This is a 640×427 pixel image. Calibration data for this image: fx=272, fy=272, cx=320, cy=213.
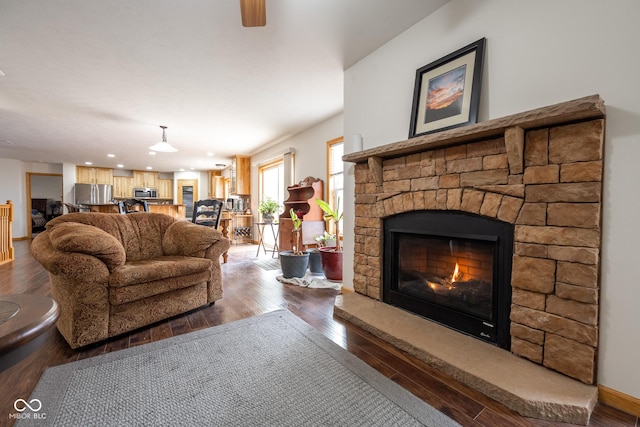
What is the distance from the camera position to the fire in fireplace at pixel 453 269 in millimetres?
1678

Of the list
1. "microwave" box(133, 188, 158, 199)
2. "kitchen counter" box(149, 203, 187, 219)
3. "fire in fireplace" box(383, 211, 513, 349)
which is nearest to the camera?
"fire in fireplace" box(383, 211, 513, 349)

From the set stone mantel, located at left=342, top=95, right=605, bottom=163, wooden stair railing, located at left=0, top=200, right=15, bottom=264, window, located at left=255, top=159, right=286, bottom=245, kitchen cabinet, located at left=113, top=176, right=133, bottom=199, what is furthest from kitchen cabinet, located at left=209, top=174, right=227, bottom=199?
stone mantel, located at left=342, top=95, right=605, bottom=163

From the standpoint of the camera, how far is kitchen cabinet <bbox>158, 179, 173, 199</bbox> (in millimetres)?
10164

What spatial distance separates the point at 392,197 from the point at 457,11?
4.55 feet

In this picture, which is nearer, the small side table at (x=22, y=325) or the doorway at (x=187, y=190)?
the small side table at (x=22, y=325)

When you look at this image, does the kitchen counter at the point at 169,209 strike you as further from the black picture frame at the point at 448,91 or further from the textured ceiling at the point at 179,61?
the black picture frame at the point at 448,91

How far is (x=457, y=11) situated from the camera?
1910 mm

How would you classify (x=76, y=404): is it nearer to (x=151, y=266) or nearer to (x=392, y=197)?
(x=151, y=266)

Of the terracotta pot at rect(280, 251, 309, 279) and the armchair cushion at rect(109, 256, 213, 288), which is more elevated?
the armchair cushion at rect(109, 256, 213, 288)

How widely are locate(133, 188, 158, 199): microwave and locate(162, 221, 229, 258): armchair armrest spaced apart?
8.45 metres

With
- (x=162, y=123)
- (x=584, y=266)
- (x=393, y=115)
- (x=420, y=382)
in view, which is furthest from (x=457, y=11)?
(x=162, y=123)

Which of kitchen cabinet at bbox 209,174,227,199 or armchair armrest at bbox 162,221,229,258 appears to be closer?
armchair armrest at bbox 162,221,229,258

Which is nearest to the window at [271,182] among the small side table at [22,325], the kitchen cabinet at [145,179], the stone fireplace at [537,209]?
the stone fireplace at [537,209]

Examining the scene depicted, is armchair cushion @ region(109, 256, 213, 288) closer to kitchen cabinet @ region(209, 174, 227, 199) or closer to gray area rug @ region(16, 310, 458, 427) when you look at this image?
gray area rug @ region(16, 310, 458, 427)
